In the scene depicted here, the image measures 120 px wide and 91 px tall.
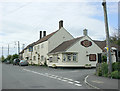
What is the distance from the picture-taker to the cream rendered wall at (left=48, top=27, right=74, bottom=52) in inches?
1620

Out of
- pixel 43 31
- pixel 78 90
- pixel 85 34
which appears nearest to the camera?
pixel 78 90

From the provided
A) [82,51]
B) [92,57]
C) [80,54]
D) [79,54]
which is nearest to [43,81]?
[79,54]

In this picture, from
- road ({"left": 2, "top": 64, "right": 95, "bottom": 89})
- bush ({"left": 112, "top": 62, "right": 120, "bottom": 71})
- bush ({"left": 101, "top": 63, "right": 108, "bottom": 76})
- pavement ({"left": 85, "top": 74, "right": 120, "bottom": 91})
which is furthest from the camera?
bush ({"left": 101, "top": 63, "right": 108, "bottom": 76})

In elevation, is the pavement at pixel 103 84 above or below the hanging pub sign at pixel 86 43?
below

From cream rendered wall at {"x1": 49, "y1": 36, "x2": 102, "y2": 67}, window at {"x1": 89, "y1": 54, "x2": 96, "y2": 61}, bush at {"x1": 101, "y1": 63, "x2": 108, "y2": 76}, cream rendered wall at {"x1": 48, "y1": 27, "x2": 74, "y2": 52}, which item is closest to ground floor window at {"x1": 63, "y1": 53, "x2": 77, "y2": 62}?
cream rendered wall at {"x1": 49, "y1": 36, "x2": 102, "y2": 67}

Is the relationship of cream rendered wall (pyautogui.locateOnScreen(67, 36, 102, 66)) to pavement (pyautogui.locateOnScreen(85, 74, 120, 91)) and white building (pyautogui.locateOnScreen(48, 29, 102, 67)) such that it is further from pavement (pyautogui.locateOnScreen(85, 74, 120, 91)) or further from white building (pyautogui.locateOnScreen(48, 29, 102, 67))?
pavement (pyautogui.locateOnScreen(85, 74, 120, 91))

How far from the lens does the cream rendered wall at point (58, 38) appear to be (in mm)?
41153

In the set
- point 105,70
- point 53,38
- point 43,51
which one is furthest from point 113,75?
point 43,51

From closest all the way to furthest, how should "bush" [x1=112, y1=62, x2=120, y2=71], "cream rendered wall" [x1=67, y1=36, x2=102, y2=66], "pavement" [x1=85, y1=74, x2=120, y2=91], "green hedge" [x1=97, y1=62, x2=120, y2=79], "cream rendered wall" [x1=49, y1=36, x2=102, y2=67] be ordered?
"pavement" [x1=85, y1=74, x2=120, y2=91] → "green hedge" [x1=97, y1=62, x2=120, y2=79] → "bush" [x1=112, y1=62, x2=120, y2=71] → "cream rendered wall" [x1=49, y1=36, x2=102, y2=67] → "cream rendered wall" [x1=67, y1=36, x2=102, y2=66]

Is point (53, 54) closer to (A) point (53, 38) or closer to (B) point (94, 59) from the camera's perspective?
(A) point (53, 38)

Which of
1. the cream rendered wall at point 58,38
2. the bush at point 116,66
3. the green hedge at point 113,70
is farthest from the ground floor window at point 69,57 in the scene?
the bush at point 116,66

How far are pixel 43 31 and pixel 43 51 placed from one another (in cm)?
1298

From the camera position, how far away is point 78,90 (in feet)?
32.1

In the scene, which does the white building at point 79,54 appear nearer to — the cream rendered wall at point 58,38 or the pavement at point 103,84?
the cream rendered wall at point 58,38
